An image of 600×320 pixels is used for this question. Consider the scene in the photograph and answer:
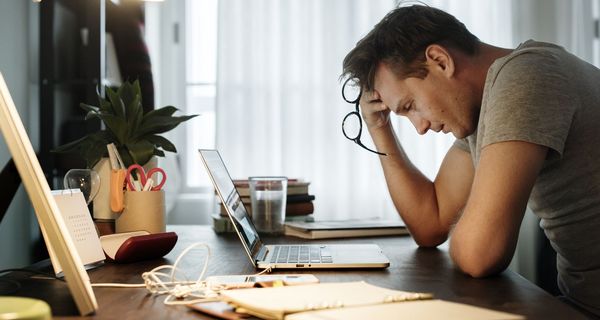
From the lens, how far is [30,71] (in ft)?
6.89

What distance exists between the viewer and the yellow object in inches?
21.3

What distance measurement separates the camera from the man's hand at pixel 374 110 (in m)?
1.61

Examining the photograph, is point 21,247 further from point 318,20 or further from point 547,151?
point 318,20

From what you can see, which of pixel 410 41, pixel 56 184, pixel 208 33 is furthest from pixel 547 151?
pixel 208 33

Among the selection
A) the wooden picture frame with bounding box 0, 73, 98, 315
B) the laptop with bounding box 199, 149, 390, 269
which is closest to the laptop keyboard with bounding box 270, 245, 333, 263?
the laptop with bounding box 199, 149, 390, 269

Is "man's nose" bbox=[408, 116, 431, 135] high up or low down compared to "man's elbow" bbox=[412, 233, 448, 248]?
up

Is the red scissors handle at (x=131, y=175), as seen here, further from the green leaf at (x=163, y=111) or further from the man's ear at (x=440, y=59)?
the man's ear at (x=440, y=59)

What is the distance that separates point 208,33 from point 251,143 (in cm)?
65

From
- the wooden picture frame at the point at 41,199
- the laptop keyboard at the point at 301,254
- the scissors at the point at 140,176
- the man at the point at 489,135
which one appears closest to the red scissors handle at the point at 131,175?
the scissors at the point at 140,176

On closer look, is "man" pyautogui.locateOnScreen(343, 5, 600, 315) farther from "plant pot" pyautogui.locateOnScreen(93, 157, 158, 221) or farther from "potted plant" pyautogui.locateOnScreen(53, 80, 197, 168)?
"plant pot" pyautogui.locateOnScreen(93, 157, 158, 221)

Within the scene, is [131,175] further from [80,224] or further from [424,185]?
[424,185]

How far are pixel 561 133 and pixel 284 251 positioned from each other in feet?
1.91

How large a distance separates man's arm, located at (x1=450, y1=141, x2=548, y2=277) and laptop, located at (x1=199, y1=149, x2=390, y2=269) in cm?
16

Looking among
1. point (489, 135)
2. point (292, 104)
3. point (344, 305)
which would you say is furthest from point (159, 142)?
point (292, 104)
